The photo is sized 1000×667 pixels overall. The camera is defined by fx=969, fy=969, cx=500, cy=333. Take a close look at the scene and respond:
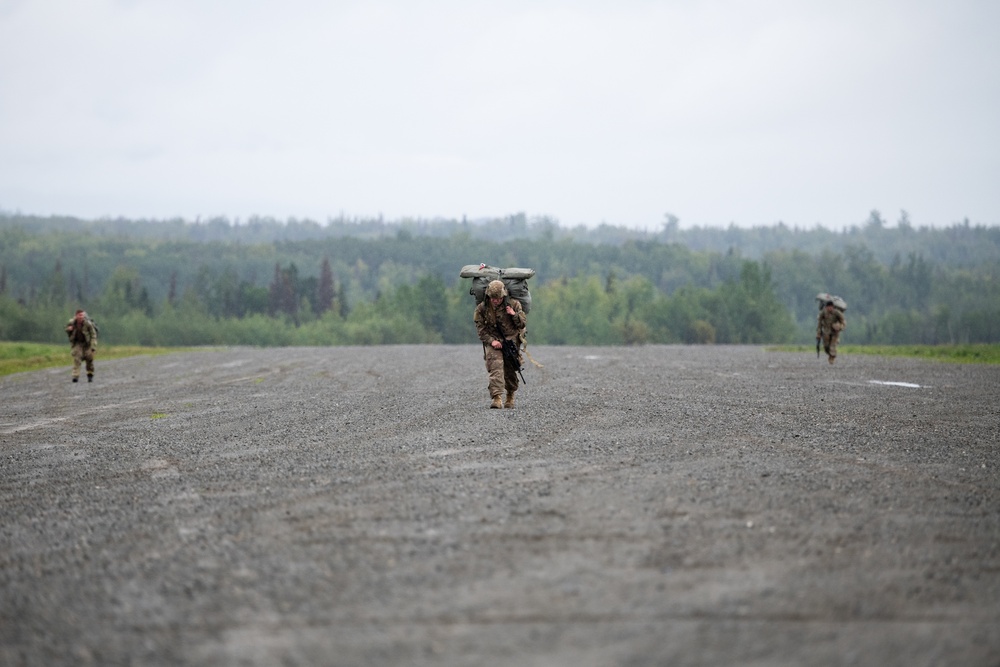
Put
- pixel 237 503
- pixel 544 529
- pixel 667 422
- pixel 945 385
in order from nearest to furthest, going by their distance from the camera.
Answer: pixel 544 529, pixel 237 503, pixel 667 422, pixel 945 385

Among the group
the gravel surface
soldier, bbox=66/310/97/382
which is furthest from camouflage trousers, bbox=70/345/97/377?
the gravel surface

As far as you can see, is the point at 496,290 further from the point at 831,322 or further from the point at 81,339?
the point at 831,322

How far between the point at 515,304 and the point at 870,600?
11.7 meters

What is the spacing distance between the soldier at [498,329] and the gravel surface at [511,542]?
1.36 metres

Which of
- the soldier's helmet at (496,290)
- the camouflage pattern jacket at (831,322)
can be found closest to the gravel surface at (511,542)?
the soldier's helmet at (496,290)

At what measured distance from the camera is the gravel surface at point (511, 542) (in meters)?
A: 4.99

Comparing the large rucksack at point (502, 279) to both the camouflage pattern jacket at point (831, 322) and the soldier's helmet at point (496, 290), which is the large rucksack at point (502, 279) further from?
the camouflage pattern jacket at point (831, 322)

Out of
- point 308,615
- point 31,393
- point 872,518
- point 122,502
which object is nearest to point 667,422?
point 872,518

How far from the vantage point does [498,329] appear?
16.7 meters

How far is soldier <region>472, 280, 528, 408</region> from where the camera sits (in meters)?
16.5

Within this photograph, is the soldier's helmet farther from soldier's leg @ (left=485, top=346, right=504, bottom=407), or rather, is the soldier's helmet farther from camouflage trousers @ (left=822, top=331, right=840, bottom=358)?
camouflage trousers @ (left=822, top=331, right=840, bottom=358)

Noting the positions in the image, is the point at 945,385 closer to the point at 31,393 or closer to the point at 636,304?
the point at 31,393

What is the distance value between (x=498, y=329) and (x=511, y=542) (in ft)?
32.8

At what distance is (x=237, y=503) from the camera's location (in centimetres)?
868
